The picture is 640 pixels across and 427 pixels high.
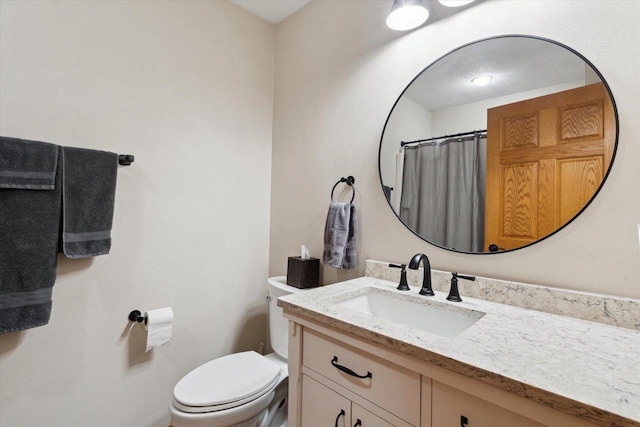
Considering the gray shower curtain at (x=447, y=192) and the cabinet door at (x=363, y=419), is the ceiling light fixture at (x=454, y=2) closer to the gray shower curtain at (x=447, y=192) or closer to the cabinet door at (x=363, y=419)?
the gray shower curtain at (x=447, y=192)

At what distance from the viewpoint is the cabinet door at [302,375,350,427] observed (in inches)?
35.2

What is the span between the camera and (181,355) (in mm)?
1686

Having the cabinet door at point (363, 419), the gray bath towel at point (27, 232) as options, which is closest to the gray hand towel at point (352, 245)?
the cabinet door at point (363, 419)

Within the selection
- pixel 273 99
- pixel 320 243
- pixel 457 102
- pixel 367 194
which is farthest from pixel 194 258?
pixel 457 102

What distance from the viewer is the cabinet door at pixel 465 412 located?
613mm

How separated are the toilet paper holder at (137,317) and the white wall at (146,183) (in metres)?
0.04

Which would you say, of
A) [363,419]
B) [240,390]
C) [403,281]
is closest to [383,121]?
[403,281]

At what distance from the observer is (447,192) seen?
1286mm

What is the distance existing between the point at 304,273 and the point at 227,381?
0.62m

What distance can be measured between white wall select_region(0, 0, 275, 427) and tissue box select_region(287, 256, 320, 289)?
1.49 feet

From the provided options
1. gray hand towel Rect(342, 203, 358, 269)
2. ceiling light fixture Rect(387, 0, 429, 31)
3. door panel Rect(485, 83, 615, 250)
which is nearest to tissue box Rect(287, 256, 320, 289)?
gray hand towel Rect(342, 203, 358, 269)

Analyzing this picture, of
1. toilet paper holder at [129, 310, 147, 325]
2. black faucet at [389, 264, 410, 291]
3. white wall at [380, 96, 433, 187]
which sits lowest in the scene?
toilet paper holder at [129, 310, 147, 325]

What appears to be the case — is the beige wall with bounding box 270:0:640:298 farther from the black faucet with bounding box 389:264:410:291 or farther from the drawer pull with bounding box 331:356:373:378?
the drawer pull with bounding box 331:356:373:378

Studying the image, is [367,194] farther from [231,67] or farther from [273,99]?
[231,67]
